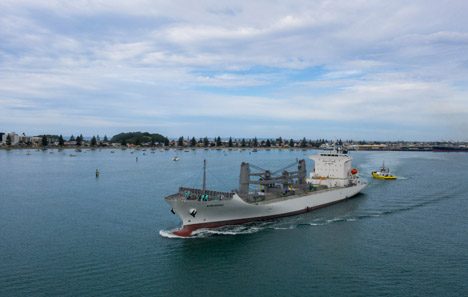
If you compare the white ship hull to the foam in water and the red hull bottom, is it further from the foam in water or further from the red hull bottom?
the foam in water

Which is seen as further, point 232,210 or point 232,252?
point 232,210

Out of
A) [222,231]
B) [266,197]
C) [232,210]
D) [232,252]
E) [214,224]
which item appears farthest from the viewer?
[266,197]

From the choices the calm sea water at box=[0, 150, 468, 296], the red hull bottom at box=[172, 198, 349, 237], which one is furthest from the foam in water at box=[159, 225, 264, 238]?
the red hull bottom at box=[172, 198, 349, 237]

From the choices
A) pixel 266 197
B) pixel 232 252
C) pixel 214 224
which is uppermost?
pixel 266 197

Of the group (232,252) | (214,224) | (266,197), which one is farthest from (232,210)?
(266,197)

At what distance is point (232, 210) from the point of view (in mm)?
32969

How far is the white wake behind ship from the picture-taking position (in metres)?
31.3

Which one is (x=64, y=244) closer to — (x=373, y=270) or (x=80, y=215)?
(x=80, y=215)

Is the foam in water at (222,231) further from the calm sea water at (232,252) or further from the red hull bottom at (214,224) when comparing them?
the red hull bottom at (214,224)

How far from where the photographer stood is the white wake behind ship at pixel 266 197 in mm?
31344

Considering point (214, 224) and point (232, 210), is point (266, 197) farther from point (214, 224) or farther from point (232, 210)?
point (214, 224)

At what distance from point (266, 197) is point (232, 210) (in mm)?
7914

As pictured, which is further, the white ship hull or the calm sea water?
the white ship hull

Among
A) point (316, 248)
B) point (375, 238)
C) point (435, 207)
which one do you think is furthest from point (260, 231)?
point (435, 207)
